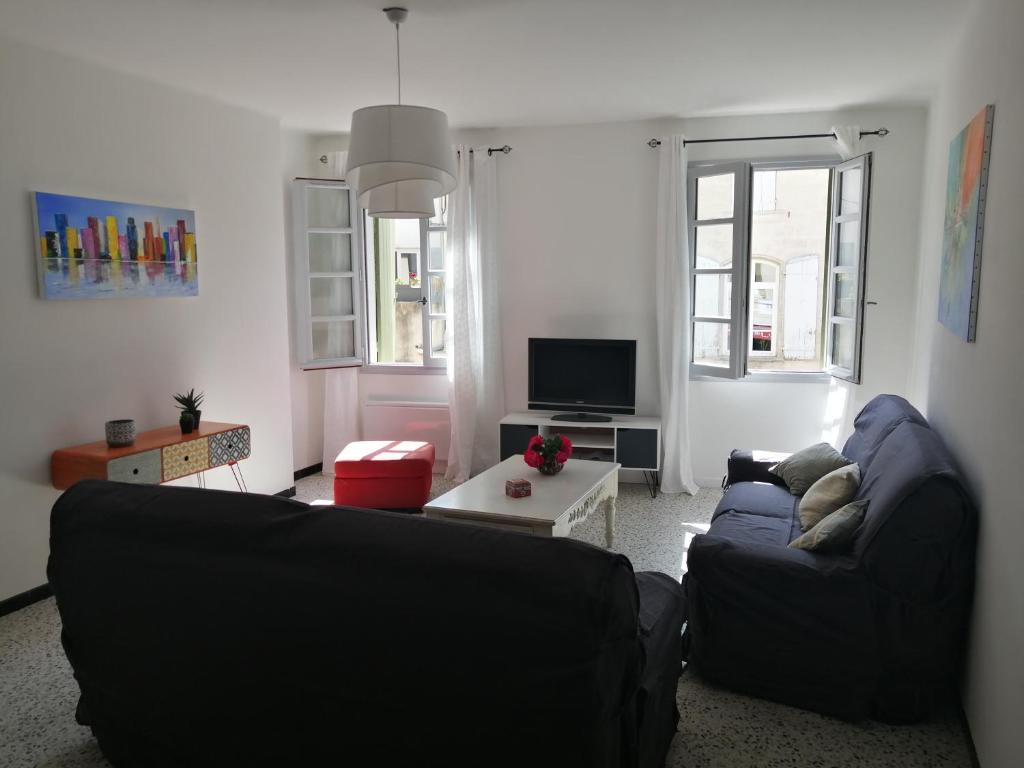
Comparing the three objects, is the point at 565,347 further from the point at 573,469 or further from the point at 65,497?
the point at 65,497

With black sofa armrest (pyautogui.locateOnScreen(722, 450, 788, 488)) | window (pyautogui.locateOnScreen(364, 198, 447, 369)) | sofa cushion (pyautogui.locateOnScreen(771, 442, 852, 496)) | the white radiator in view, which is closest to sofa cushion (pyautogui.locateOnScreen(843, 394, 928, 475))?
sofa cushion (pyautogui.locateOnScreen(771, 442, 852, 496))

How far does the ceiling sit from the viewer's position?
128 inches

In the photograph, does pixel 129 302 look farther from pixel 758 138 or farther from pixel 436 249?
pixel 758 138

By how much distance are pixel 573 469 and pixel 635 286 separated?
6.29 ft

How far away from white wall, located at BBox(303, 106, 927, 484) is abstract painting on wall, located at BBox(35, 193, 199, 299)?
2.11m

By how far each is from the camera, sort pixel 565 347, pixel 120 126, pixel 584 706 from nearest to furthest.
Answer: pixel 584 706
pixel 120 126
pixel 565 347

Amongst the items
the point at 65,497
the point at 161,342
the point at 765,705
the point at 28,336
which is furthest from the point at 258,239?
the point at 765,705

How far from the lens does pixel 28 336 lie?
143 inches

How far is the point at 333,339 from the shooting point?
236 inches

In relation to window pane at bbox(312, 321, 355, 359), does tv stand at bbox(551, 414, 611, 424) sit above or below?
below

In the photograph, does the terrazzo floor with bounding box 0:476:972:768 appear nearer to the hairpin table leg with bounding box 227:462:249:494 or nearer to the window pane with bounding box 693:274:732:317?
the hairpin table leg with bounding box 227:462:249:494

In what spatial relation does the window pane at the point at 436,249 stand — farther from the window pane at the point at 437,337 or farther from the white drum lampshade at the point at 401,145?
the white drum lampshade at the point at 401,145

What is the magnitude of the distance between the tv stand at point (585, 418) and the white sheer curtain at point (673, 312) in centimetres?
45

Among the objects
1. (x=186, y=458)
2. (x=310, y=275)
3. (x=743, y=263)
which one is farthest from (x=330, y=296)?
(x=743, y=263)
